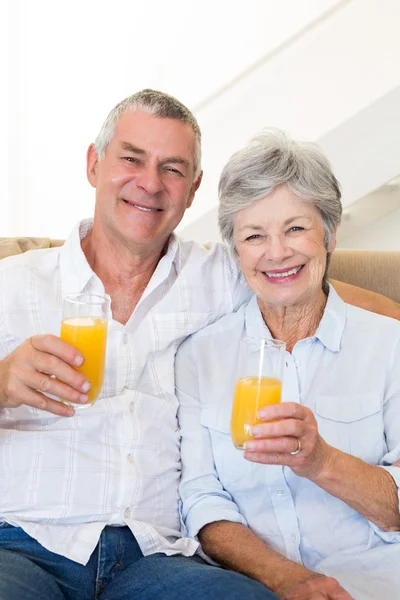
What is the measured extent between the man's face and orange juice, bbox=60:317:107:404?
1.94 ft

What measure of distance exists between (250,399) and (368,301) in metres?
0.83

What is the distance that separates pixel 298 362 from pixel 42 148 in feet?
13.9

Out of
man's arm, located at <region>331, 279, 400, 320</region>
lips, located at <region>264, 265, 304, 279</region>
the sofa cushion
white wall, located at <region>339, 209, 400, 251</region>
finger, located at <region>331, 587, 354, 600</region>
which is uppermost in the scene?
white wall, located at <region>339, 209, 400, 251</region>

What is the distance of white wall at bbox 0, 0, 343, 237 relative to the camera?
514 centimetres

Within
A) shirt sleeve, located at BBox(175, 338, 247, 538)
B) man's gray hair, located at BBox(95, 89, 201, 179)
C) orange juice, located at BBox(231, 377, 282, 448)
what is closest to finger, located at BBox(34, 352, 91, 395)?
orange juice, located at BBox(231, 377, 282, 448)

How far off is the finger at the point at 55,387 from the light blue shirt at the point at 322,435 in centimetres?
42

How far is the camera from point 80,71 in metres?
5.63

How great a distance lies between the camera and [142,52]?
18.0ft

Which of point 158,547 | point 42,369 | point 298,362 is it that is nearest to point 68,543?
point 158,547

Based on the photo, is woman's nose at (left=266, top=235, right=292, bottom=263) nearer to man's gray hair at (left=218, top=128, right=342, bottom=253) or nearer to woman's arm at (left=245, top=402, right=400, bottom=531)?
man's gray hair at (left=218, top=128, right=342, bottom=253)

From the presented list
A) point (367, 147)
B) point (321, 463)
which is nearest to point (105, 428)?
point (321, 463)

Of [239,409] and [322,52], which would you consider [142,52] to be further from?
[239,409]

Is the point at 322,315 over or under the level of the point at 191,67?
under

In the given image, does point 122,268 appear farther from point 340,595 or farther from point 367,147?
point 367,147
